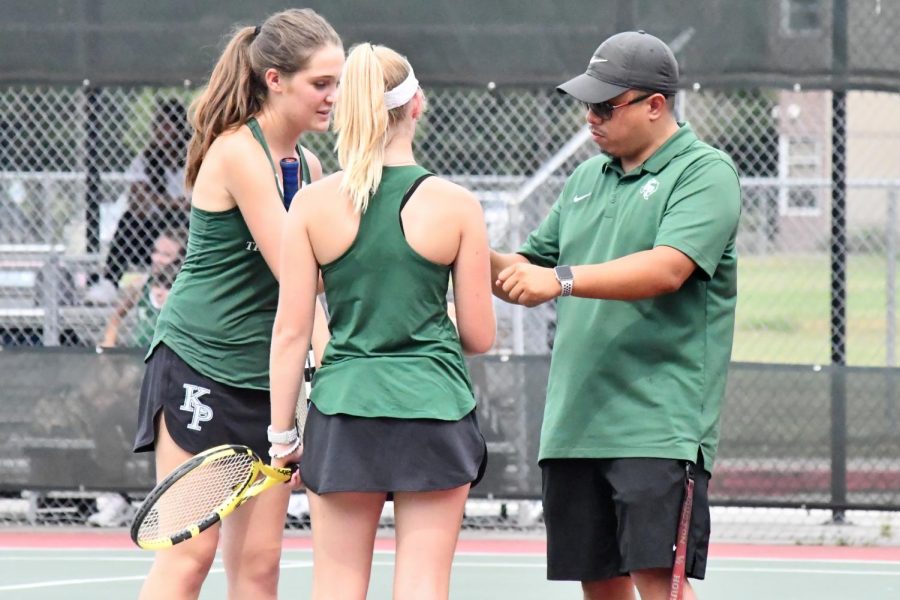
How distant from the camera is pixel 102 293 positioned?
7238 millimetres

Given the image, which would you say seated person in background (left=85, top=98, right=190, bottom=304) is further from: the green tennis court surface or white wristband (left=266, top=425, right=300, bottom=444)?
white wristband (left=266, top=425, right=300, bottom=444)

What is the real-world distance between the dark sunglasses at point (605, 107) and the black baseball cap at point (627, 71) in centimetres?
2

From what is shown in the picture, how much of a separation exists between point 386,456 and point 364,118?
0.76m

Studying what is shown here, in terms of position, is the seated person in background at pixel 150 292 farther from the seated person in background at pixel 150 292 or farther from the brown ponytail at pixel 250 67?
the brown ponytail at pixel 250 67

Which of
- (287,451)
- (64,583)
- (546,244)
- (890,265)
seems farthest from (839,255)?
(287,451)

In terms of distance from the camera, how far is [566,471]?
3.73 meters

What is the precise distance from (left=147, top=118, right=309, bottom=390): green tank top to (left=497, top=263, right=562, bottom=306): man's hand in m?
0.68

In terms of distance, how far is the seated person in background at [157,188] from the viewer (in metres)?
7.08

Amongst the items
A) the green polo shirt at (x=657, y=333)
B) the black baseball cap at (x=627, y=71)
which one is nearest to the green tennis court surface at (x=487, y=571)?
the green polo shirt at (x=657, y=333)

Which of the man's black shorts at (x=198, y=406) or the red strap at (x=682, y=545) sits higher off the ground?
the man's black shorts at (x=198, y=406)

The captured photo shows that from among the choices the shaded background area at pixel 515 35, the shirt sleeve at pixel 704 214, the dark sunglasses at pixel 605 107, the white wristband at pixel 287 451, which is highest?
the shaded background area at pixel 515 35

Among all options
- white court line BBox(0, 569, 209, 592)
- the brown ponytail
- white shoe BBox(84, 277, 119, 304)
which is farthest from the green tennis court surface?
the brown ponytail

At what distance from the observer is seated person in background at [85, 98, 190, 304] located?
23.2 feet

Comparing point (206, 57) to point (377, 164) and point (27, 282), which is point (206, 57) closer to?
point (27, 282)
